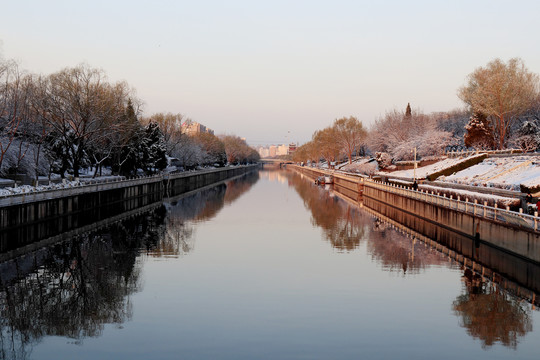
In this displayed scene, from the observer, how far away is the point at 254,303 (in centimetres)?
2156

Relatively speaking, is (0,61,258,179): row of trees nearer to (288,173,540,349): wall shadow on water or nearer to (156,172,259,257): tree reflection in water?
(156,172,259,257): tree reflection in water

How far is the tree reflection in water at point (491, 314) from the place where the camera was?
17.9 metres

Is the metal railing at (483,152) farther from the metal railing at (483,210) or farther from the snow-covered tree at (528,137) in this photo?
the metal railing at (483,210)

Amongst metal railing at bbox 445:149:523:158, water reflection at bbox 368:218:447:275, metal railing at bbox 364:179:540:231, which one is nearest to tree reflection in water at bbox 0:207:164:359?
water reflection at bbox 368:218:447:275

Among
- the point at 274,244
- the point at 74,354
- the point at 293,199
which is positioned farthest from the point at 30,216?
the point at 293,199

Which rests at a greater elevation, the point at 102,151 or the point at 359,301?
the point at 102,151

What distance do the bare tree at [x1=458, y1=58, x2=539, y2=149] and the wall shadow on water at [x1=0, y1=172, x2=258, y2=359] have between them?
177 ft

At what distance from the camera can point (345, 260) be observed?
104ft

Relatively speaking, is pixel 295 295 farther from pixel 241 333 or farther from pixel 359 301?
pixel 241 333

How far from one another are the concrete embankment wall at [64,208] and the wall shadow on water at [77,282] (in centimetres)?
231

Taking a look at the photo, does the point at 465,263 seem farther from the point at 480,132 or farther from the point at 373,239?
the point at 480,132

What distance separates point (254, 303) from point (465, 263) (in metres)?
14.2

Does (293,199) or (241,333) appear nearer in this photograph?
(241,333)

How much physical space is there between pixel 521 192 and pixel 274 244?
17.0m
